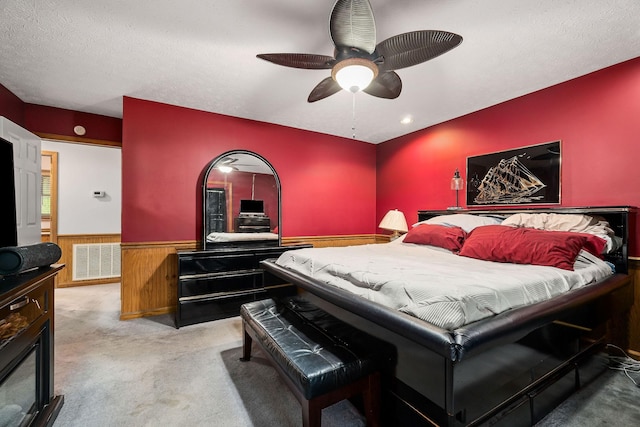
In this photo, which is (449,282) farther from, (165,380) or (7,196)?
(7,196)

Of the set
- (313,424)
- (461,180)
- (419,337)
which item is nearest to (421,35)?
(419,337)

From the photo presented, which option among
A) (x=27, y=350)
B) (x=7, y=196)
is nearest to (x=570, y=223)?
(x=27, y=350)

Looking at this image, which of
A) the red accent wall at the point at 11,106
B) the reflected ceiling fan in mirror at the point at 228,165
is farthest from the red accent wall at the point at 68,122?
the reflected ceiling fan in mirror at the point at 228,165

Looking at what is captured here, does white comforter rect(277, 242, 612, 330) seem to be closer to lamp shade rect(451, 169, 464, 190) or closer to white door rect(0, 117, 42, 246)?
lamp shade rect(451, 169, 464, 190)

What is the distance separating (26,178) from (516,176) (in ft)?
16.4

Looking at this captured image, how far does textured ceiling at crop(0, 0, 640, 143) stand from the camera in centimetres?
186

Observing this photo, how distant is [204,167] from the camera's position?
3.66 meters

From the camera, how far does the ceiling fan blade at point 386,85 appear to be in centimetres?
209

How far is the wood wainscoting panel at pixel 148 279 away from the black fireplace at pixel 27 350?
1648 mm

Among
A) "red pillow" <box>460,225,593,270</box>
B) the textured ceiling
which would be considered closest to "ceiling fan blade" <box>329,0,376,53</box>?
the textured ceiling

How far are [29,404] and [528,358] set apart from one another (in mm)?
2581

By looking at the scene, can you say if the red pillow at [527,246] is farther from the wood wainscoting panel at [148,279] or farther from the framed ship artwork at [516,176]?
the wood wainscoting panel at [148,279]

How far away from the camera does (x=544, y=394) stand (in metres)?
1.66

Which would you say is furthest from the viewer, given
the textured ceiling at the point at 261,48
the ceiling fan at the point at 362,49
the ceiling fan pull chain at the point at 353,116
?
the ceiling fan pull chain at the point at 353,116
